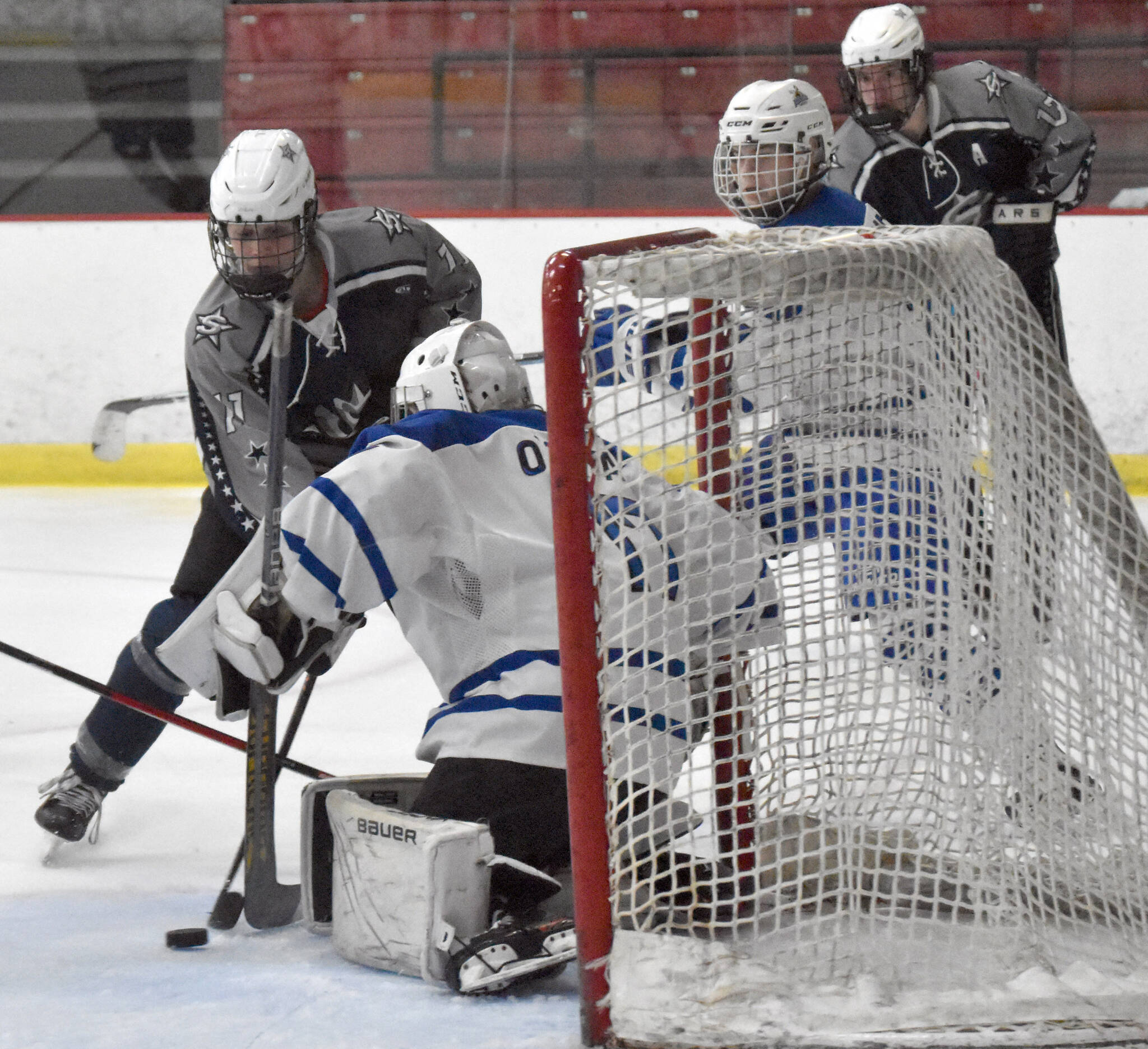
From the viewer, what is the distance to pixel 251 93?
5.25 m

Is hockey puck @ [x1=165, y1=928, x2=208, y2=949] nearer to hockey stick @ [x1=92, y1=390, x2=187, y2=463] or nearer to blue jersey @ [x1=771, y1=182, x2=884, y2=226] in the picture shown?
hockey stick @ [x1=92, y1=390, x2=187, y2=463]

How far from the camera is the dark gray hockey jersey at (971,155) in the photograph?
3012 millimetres

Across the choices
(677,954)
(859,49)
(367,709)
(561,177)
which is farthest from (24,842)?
(561,177)

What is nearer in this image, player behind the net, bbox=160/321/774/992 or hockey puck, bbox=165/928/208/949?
player behind the net, bbox=160/321/774/992

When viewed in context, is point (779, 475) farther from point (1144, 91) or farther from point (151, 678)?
point (1144, 91)

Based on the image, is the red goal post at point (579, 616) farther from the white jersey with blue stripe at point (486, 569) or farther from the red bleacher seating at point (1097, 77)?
the red bleacher seating at point (1097, 77)

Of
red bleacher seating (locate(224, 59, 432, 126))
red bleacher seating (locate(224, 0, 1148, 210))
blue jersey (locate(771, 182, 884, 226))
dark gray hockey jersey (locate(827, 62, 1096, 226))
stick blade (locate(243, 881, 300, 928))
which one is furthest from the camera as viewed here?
red bleacher seating (locate(224, 59, 432, 126))

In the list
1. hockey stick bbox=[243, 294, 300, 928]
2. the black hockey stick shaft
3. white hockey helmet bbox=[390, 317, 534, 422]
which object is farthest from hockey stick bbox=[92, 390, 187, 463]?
white hockey helmet bbox=[390, 317, 534, 422]

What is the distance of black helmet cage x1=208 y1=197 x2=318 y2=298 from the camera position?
189 centimetres

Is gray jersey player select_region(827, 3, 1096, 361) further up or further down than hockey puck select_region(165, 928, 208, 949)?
further up

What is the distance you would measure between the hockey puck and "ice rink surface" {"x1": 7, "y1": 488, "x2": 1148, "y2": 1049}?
0.01 metres

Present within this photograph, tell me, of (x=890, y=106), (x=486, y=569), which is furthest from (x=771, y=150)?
A: (x=486, y=569)

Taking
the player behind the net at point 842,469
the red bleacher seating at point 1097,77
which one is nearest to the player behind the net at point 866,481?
the player behind the net at point 842,469

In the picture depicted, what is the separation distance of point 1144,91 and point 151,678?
3.90 metres
